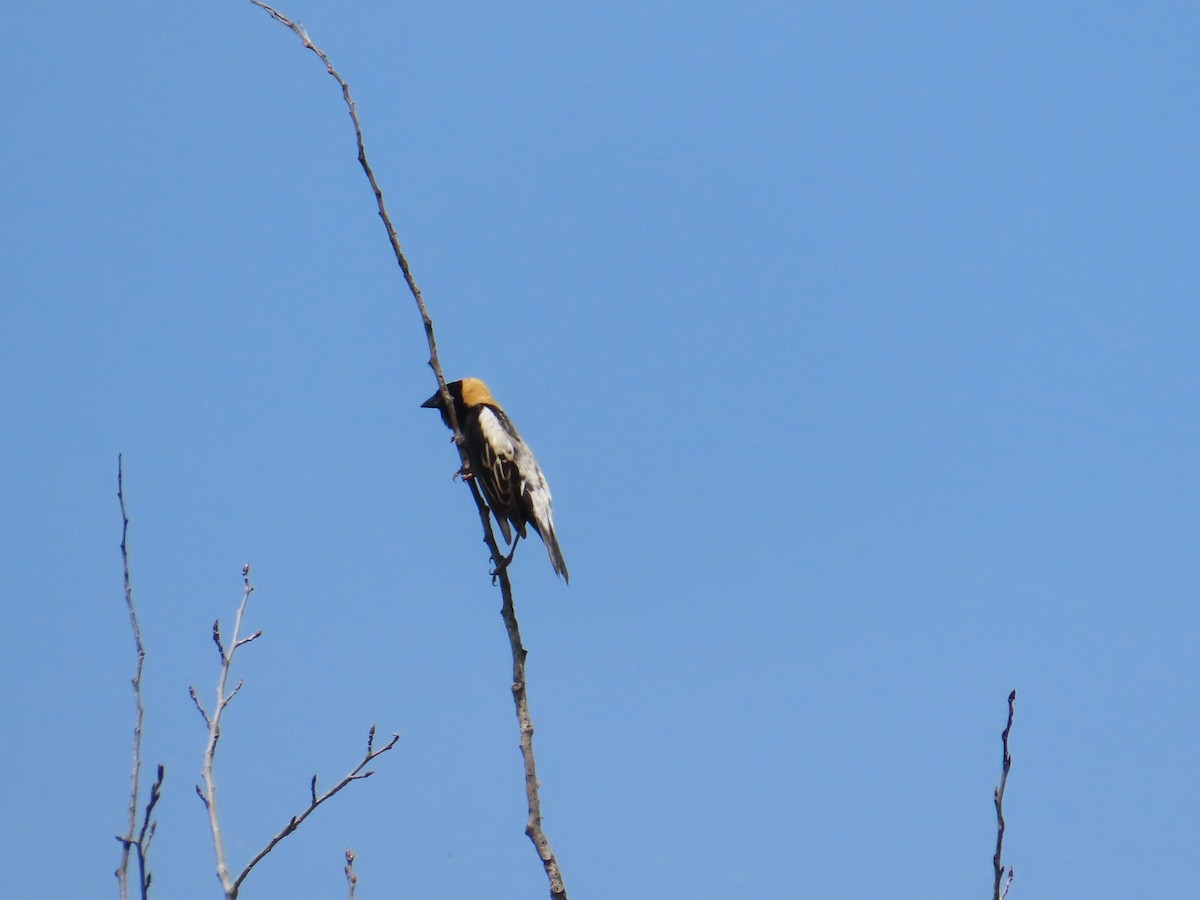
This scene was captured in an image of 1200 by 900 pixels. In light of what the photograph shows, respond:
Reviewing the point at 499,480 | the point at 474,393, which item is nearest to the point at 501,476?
the point at 499,480

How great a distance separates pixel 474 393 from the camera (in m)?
8.02

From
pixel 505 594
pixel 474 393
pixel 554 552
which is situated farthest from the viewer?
pixel 474 393

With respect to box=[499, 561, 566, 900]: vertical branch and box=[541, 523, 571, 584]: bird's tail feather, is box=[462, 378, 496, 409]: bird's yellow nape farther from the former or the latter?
box=[499, 561, 566, 900]: vertical branch

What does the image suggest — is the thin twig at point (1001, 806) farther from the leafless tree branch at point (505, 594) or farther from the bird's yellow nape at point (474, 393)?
the bird's yellow nape at point (474, 393)

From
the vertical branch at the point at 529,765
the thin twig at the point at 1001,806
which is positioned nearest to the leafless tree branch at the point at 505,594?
the vertical branch at the point at 529,765

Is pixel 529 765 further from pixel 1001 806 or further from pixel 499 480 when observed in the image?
pixel 499 480

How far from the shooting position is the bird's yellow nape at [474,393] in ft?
25.6

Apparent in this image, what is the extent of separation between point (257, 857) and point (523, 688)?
3.30ft

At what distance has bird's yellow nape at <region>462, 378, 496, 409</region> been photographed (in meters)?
7.79

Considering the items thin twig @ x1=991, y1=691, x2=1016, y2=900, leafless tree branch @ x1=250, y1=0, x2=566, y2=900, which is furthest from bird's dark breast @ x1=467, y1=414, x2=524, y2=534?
thin twig @ x1=991, y1=691, x2=1016, y2=900

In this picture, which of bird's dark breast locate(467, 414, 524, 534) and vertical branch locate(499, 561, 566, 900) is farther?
bird's dark breast locate(467, 414, 524, 534)

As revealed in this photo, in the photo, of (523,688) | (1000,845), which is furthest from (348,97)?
(1000,845)

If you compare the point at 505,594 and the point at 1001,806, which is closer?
the point at 1001,806

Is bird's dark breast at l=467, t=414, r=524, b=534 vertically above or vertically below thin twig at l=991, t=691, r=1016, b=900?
above
